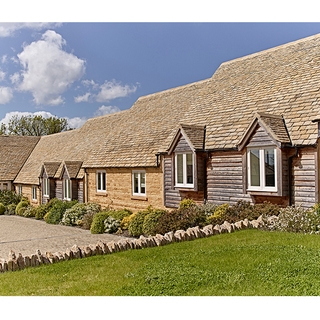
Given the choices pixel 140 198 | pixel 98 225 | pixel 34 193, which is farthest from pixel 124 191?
pixel 34 193

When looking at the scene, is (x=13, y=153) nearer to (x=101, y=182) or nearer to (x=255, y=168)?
(x=101, y=182)

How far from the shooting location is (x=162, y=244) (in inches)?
397

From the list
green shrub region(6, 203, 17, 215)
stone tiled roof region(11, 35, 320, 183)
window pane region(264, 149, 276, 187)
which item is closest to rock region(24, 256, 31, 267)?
window pane region(264, 149, 276, 187)

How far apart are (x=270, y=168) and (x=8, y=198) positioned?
27.8 m

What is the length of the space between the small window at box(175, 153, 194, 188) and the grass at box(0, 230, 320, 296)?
7.10m

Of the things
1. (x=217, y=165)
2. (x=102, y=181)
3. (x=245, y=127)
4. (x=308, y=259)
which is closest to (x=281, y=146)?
(x=245, y=127)

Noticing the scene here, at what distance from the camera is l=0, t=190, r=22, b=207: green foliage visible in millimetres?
32281

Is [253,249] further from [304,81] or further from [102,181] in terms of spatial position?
[102,181]

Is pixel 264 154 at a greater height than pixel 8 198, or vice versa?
pixel 264 154

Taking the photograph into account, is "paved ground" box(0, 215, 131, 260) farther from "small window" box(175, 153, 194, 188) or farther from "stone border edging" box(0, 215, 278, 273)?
"small window" box(175, 153, 194, 188)

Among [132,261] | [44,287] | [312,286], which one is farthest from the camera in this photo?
[132,261]

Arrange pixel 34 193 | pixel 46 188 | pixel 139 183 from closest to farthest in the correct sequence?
pixel 139 183, pixel 46 188, pixel 34 193

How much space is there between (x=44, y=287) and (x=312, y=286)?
527 centimetres

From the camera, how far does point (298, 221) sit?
36.1 feet
